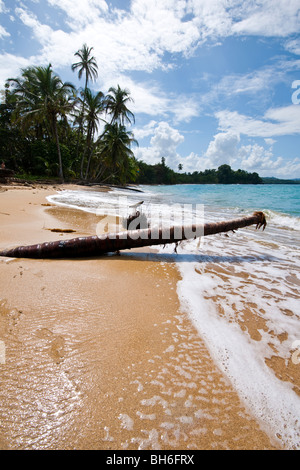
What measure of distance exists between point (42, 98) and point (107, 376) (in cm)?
3012

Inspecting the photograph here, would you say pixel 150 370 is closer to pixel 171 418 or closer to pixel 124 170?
pixel 171 418

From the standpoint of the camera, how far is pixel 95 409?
103 cm

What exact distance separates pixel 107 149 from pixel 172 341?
30.6m

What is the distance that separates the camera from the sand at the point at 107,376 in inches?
37.4

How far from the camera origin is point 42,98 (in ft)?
77.5

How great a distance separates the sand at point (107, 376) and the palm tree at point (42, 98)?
22.4 m

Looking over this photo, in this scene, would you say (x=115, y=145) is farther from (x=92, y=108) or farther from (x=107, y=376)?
(x=107, y=376)

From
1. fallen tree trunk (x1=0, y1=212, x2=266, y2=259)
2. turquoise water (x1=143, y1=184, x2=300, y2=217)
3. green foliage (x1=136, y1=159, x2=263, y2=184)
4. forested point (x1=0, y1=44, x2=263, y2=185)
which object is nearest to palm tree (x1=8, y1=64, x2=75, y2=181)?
forested point (x1=0, y1=44, x2=263, y2=185)

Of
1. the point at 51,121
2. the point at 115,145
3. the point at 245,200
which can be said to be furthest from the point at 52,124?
the point at 245,200

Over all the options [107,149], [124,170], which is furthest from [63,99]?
[124,170]

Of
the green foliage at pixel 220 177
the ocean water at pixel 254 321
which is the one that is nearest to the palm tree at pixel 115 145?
the ocean water at pixel 254 321

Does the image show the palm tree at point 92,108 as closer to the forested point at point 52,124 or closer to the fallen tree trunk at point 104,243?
the forested point at point 52,124

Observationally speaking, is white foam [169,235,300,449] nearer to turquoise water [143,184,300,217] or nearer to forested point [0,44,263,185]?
turquoise water [143,184,300,217]

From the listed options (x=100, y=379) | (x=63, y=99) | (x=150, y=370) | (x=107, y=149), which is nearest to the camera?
(x=100, y=379)
